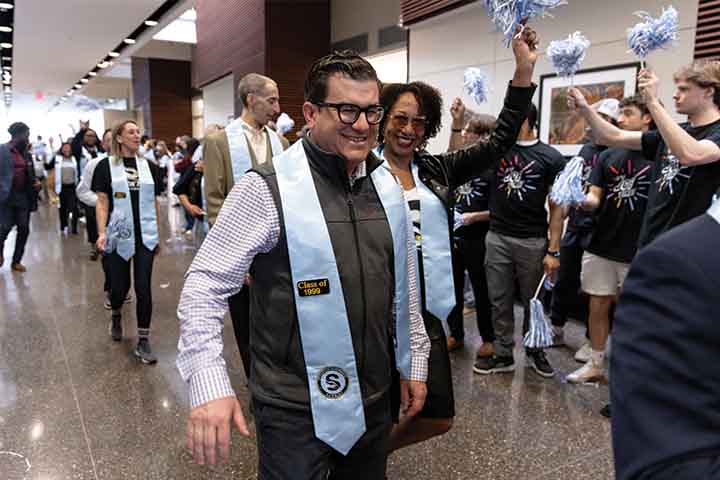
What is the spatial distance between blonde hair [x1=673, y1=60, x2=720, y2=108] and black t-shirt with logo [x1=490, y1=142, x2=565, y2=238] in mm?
956

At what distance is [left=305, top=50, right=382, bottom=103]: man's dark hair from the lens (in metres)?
1.32

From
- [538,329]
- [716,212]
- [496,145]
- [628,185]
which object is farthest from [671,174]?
[716,212]

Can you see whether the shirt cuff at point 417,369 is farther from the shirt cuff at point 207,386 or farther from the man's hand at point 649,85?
the man's hand at point 649,85

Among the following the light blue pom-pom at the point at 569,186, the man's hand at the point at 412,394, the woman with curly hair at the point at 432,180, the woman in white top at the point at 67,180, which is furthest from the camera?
the woman in white top at the point at 67,180

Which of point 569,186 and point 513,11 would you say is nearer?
point 513,11

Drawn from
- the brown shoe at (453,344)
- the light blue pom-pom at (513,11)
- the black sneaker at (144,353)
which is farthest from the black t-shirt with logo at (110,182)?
the light blue pom-pom at (513,11)

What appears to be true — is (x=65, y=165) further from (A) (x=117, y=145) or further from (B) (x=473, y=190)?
(B) (x=473, y=190)

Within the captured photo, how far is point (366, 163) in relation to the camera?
1.46 metres

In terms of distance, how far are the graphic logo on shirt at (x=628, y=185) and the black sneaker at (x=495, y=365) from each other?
47.5 inches

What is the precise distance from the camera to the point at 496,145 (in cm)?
205

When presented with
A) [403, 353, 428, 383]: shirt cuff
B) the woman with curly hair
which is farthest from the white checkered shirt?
the woman with curly hair

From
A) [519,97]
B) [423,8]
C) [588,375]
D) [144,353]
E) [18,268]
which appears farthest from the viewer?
[423,8]

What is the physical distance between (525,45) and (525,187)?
1.80 metres

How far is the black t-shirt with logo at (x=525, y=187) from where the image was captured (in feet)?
11.2
